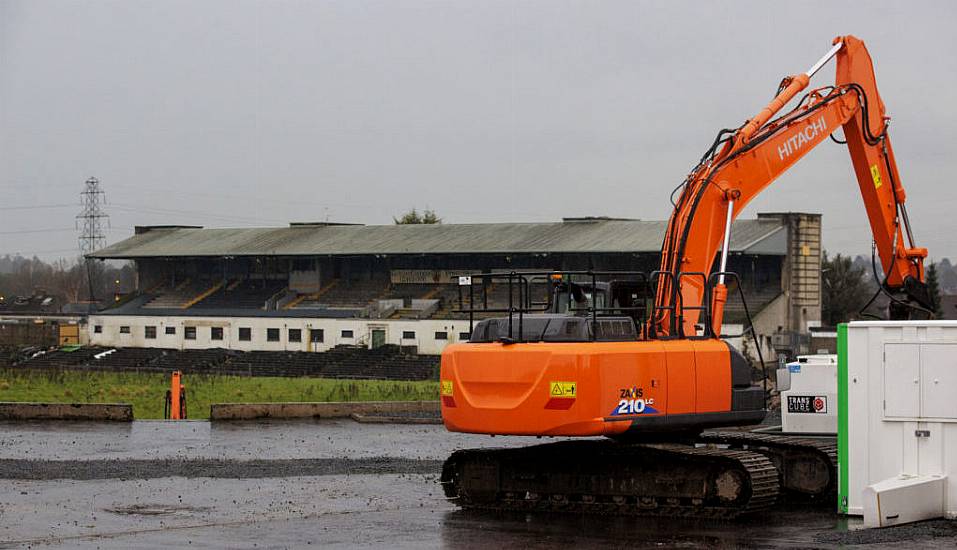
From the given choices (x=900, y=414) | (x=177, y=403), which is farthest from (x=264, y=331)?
(x=900, y=414)

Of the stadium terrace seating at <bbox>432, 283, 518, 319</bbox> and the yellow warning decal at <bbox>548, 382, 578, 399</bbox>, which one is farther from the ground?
the stadium terrace seating at <bbox>432, 283, 518, 319</bbox>

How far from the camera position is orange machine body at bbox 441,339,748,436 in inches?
679

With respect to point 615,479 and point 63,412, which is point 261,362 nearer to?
point 63,412

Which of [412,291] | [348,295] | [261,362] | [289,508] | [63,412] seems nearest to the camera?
[289,508]

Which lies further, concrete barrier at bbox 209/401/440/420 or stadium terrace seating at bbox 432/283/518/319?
stadium terrace seating at bbox 432/283/518/319

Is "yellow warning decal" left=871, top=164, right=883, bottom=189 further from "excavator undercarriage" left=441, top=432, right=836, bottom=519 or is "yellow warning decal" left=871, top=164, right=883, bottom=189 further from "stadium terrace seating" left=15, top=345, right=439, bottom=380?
"stadium terrace seating" left=15, top=345, right=439, bottom=380

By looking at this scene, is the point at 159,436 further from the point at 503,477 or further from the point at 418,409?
the point at 503,477

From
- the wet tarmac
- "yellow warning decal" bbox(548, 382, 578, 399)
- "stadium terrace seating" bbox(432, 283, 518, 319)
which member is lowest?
the wet tarmac

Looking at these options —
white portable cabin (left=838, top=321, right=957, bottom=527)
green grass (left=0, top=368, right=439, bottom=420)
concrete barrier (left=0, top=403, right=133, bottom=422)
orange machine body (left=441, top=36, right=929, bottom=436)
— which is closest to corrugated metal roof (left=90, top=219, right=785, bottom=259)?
green grass (left=0, top=368, right=439, bottom=420)

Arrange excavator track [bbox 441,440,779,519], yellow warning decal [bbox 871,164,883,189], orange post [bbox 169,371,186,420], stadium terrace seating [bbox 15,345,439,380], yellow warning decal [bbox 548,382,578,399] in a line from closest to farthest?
yellow warning decal [bbox 548,382,578,399], excavator track [bbox 441,440,779,519], yellow warning decal [bbox 871,164,883,189], orange post [bbox 169,371,186,420], stadium terrace seating [bbox 15,345,439,380]

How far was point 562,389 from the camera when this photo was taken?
17.3m

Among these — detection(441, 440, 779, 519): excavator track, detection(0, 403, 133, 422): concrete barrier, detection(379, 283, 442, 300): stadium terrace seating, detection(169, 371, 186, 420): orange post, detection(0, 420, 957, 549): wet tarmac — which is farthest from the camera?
detection(379, 283, 442, 300): stadium terrace seating

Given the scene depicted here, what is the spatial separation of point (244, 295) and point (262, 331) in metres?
8.49

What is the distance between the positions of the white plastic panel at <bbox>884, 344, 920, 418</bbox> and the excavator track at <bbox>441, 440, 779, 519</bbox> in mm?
1814
